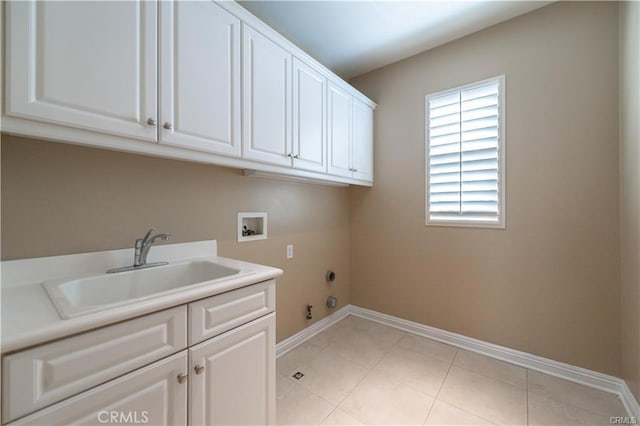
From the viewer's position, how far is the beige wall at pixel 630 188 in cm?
140

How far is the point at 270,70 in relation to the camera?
1.56m

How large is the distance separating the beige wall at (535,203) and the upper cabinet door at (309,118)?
959mm

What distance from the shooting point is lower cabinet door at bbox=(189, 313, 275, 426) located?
98 cm

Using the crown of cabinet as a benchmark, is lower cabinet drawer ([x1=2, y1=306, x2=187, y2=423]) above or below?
below

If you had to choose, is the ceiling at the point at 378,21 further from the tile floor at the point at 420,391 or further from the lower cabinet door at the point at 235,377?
the tile floor at the point at 420,391

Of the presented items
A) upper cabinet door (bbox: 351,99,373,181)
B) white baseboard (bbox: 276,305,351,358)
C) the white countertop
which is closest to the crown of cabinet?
the white countertop

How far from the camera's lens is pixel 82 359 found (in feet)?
2.34

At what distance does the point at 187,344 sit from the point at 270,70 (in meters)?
1.50

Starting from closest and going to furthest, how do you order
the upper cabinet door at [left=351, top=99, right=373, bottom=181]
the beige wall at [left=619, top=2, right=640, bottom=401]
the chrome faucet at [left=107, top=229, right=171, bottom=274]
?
1. the chrome faucet at [left=107, top=229, right=171, bottom=274]
2. the beige wall at [left=619, top=2, right=640, bottom=401]
3. the upper cabinet door at [left=351, top=99, right=373, bottom=181]

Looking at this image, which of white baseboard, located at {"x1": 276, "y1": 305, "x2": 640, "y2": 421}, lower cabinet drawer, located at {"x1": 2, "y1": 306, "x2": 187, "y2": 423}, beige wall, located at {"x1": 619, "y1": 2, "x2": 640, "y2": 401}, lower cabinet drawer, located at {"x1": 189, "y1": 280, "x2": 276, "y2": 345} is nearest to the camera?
lower cabinet drawer, located at {"x1": 2, "y1": 306, "x2": 187, "y2": 423}

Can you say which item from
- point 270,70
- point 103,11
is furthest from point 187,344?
point 270,70

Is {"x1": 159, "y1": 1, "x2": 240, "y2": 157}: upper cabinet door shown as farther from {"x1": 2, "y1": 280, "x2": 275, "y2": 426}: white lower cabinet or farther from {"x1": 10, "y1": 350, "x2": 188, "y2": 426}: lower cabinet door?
{"x1": 10, "y1": 350, "x2": 188, "y2": 426}: lower cabinet door

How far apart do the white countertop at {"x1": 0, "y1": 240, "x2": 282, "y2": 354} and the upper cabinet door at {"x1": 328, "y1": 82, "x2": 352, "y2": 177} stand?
3.91 ft

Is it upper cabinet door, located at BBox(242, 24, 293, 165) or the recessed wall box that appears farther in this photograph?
the recessed wall box
